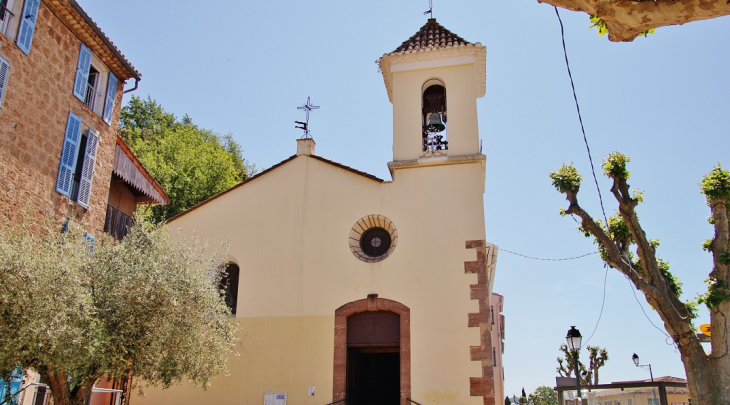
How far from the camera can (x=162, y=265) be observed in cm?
1040

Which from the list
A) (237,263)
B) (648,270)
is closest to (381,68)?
(237,263)

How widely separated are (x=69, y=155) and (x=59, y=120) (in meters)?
0.75

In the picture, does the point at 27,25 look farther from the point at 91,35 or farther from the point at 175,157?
the point at 175,157

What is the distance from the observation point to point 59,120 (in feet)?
41.5

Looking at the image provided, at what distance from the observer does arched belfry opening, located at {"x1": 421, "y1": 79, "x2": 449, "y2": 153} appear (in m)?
15.1

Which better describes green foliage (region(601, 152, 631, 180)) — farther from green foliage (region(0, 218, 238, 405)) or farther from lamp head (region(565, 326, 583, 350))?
green foliage (region(0, 218, 238, 405))

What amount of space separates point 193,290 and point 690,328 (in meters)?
9.62

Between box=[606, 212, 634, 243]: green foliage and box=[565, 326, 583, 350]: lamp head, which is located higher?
box=[606, 212, 634, 243]: green foliage

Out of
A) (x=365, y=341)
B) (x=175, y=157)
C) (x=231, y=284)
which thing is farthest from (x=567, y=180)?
(x=175, y=157)

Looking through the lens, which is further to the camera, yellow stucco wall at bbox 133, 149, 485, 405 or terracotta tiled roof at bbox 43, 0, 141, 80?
yellow stucco wall at bbox 133, 149, 485, 405

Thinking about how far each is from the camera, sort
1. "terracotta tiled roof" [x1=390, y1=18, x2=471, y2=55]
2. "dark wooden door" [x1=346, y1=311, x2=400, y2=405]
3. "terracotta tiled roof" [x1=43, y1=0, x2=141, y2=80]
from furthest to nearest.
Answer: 1. "terracotta tiled roof" [x1=390, y1=18, x2=471, y2=55]
2. "dark wooden door" [x1=346, y1=311, x2=400, y2=405]
3. "terracotta tiled roof" [x1=43, y1=0, x2=141, y2=80]

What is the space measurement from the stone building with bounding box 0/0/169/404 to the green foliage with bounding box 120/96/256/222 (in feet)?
31.4

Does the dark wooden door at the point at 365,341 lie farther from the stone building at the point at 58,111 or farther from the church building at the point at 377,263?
the stone building at the point at 58,111

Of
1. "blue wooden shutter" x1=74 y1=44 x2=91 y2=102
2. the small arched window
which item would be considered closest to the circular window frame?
the small arched window
